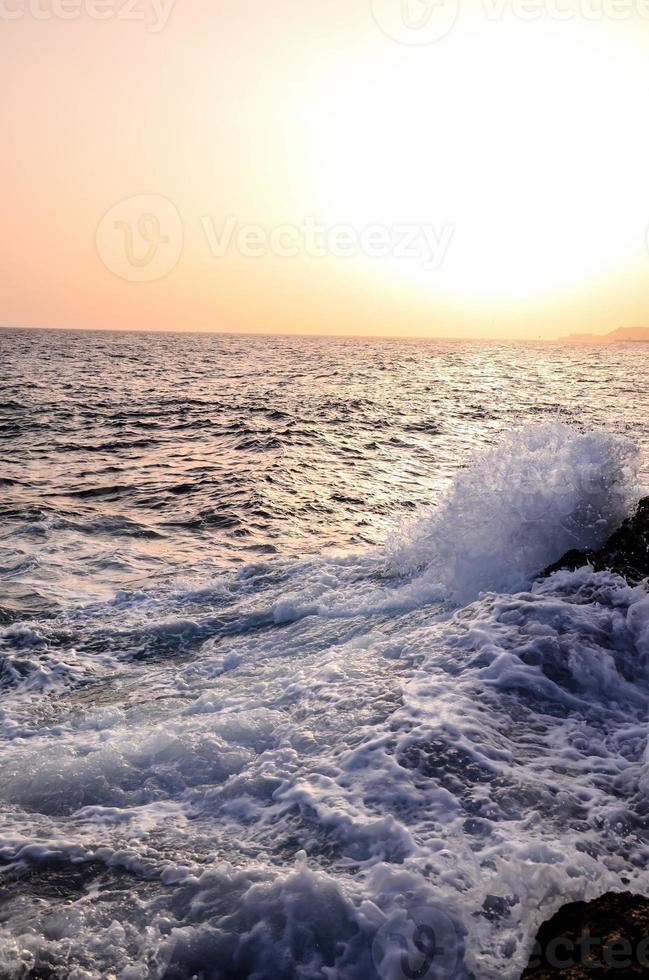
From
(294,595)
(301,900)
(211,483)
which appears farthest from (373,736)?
(211,483)

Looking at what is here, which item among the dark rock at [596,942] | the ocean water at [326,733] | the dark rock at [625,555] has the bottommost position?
the ocean water at [326,733]

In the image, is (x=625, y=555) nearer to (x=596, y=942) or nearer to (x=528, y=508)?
(x=528, y=508)

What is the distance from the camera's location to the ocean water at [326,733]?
2.73m

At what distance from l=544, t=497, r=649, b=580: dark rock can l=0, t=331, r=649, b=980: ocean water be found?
195 millimetres

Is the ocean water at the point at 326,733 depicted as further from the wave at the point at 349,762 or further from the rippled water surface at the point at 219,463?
the rippled water surface at the point at 219,463

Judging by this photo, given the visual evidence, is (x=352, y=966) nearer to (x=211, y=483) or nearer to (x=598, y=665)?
(x=598, y=665)

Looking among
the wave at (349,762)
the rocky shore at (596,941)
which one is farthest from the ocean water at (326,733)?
the rocky shore at (596,941)

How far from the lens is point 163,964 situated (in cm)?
259

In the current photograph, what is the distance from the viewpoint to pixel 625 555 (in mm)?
5918

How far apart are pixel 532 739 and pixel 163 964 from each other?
2.42 metres

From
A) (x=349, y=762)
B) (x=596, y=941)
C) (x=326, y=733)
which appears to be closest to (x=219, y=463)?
(x=326, y=733)

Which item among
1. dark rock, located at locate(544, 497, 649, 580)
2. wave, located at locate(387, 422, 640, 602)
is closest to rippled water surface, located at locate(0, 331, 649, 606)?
wave, located at locate(387, 422, 640, 602)

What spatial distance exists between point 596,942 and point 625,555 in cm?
412

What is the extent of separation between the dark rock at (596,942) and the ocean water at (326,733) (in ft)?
0.36
